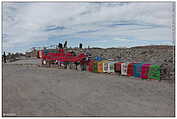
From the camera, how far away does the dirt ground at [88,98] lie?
777 centimetres

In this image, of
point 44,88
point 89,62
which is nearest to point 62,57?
point 89,62

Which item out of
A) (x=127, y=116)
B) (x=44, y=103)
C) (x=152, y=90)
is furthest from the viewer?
(x=152, y=90)

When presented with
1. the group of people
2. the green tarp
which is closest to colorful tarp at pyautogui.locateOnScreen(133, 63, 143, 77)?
the green tarp

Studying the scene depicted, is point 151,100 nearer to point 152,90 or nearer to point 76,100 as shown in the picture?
point 152,90

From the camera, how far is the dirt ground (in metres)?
7.77

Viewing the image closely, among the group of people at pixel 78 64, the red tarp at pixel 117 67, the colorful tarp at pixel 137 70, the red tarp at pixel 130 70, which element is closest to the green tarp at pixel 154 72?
the colorful tarp at pixel 137 70

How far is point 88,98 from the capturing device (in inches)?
369

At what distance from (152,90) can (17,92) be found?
8413 millimetres

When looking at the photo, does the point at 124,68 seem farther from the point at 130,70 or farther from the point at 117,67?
the point at 117,67

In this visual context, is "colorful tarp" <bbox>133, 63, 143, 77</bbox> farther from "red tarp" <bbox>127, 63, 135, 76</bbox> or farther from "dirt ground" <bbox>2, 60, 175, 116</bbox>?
"dirt ground" <bbox>2, 60, 175, 116</bbox>

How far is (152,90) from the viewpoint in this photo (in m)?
10.4

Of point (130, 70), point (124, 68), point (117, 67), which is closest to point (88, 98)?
point (130, 70)

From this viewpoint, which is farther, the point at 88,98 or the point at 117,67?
the point at 117,67

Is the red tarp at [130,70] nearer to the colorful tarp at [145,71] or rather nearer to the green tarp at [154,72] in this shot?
the colorful tarp at [145,71]
